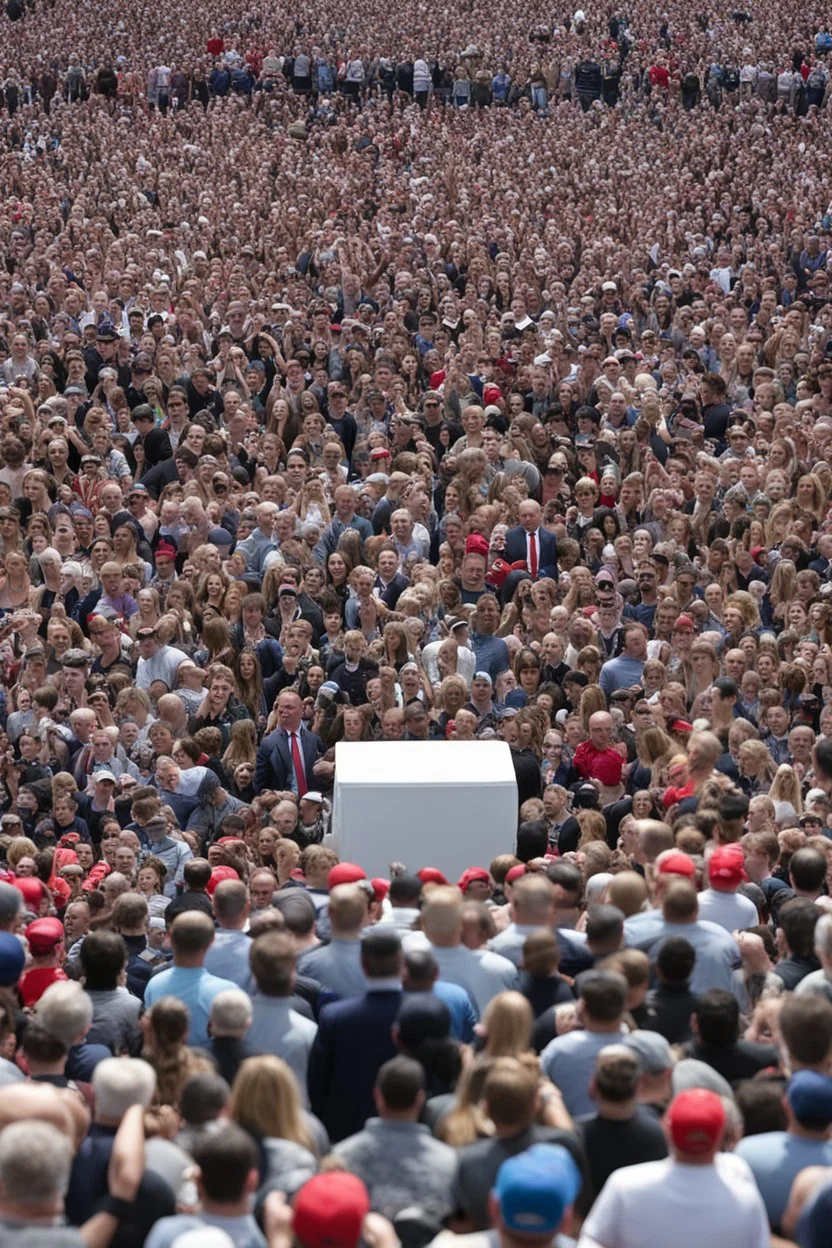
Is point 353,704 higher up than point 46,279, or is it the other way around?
point 46,279

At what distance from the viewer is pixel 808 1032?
6547 millimetres

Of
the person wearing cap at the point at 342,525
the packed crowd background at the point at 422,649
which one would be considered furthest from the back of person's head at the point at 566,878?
the person wearing cap at the point at 342,525

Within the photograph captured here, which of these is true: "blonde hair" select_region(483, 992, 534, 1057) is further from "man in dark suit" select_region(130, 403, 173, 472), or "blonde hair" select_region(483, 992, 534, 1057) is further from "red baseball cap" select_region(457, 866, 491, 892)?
"man in dark suit" select_region(130, 403, 173, 472)

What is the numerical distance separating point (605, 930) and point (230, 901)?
4.81 ft

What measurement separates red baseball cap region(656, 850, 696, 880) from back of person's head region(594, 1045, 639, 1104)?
2180mm

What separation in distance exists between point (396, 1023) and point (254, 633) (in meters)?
7.13

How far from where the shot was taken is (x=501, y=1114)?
6.14 m

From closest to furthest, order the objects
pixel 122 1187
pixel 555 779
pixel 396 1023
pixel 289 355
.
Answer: pixel 122 1187 → pixel 396 1023 → pixel 555 779 → pixel 289 355

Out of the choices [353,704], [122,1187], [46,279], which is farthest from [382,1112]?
[46,279]

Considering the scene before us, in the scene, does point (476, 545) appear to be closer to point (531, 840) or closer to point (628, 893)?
point (531, 840)

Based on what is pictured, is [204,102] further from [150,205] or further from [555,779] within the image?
[555,779]

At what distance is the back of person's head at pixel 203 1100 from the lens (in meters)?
6.28

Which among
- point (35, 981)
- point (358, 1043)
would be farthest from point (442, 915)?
point (35, 981)

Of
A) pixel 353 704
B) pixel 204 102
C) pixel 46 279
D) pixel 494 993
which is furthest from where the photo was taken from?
pixel 204 102
